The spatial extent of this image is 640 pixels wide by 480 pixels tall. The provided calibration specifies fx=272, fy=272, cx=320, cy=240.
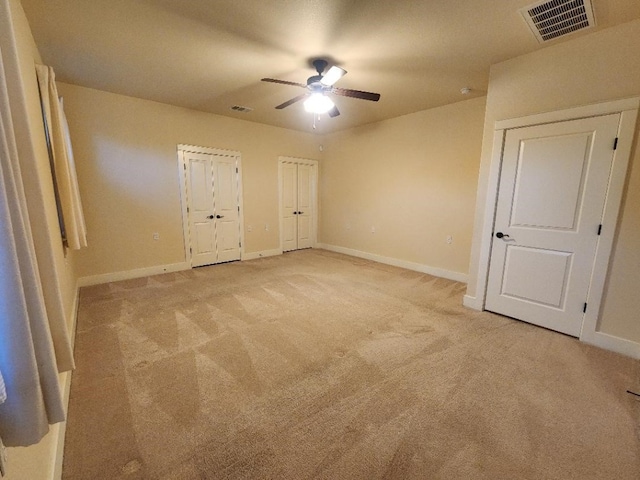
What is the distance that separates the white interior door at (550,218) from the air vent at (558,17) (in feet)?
2.49

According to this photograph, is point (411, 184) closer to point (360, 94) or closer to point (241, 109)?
point (360, 94)

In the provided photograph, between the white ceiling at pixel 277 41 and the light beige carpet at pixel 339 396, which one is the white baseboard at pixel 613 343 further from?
the white ceiling at pixel 277 41

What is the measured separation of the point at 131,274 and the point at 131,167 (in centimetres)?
166

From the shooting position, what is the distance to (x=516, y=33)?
7.70 ft


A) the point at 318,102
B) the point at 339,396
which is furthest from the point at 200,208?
the point at 339,396

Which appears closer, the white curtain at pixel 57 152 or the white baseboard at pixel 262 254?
the white curtain at pixel 57 152

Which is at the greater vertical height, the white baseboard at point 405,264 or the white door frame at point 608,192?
the white door frame at point 608,192

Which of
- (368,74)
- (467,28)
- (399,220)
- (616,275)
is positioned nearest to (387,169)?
(399,220)

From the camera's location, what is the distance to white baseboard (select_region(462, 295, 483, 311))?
128 inches

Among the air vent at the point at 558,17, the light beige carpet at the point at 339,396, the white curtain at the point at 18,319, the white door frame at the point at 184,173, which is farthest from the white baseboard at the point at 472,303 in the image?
the white door frame at the point at 184,173

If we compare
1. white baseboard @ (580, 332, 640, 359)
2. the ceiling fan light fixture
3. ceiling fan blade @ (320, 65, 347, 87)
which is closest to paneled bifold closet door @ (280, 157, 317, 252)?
the ceiling fan light fixture

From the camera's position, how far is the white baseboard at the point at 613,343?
2338mm

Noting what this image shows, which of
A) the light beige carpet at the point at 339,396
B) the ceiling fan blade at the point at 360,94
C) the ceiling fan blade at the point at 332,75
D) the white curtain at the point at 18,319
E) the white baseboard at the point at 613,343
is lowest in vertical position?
the light beige carpet at the point at 339,396

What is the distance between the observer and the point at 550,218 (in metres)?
2.70
